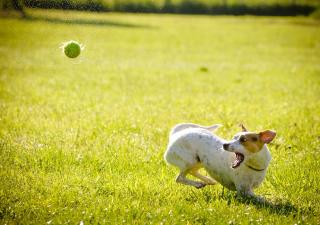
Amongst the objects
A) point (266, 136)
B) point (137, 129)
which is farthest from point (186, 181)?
point (137, 129)

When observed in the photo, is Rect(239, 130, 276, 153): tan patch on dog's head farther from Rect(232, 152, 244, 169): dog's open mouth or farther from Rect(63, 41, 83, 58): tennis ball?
Rect(63, 41, 83, 58): tennis ball

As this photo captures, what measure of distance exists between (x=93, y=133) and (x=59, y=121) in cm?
106

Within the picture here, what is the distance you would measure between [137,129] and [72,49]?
5.55ft

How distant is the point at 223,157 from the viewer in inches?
222

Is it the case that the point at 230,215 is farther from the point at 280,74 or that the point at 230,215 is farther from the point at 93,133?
the point at 280,74

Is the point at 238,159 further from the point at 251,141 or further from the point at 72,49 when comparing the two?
A: the point at 72,49

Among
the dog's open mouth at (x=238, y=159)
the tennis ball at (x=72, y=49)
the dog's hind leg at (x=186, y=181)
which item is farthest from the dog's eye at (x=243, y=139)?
the tennis ball at (x=72, y=49)

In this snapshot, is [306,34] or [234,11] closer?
[306,34]

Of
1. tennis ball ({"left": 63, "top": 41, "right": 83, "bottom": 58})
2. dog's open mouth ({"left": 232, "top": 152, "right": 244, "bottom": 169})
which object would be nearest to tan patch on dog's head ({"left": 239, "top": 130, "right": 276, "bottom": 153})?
dog's open mouth ({"left": 232, "top": 152, "right": 244, "bottom": 169})

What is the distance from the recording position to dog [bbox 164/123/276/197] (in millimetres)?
5316

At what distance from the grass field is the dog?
0.53 feet

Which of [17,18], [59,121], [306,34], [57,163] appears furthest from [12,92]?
[306,34]

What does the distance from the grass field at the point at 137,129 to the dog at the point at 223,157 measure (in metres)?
0.16

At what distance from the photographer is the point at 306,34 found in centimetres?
3347
